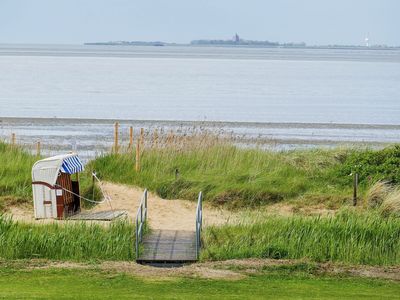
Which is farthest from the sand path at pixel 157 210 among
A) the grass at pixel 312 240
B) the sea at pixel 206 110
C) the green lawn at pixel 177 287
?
the sea at pixel 206 110

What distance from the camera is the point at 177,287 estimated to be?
1455 cm

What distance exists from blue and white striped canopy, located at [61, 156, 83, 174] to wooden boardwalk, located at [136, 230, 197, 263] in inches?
132

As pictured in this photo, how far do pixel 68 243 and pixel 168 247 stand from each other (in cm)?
195

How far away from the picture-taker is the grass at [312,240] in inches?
681

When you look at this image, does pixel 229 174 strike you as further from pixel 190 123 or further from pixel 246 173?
pixel 190 123

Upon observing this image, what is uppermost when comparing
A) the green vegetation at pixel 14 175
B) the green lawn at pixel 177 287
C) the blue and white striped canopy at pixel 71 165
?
the blue and white striped canopy at pixel 71 165

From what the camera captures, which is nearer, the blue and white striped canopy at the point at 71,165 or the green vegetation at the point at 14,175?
the blue and white striped canopy at the point at 71,165

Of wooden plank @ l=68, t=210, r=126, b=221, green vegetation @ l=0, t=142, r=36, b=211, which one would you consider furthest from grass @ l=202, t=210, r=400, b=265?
green vegetation @ l=0, t=142, r=36, b=211

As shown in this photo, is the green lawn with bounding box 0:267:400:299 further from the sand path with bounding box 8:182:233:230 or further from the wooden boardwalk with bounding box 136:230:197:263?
the sand path with bounding box 8:182:233:230

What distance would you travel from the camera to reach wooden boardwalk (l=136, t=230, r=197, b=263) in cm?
1723

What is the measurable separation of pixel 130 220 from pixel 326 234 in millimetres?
4809

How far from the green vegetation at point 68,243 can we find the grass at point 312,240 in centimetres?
165

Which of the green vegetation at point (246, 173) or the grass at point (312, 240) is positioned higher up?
the green vegetation at point (246, 173)

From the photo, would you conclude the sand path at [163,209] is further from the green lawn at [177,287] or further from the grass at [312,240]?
the green lawn at [177,287]
